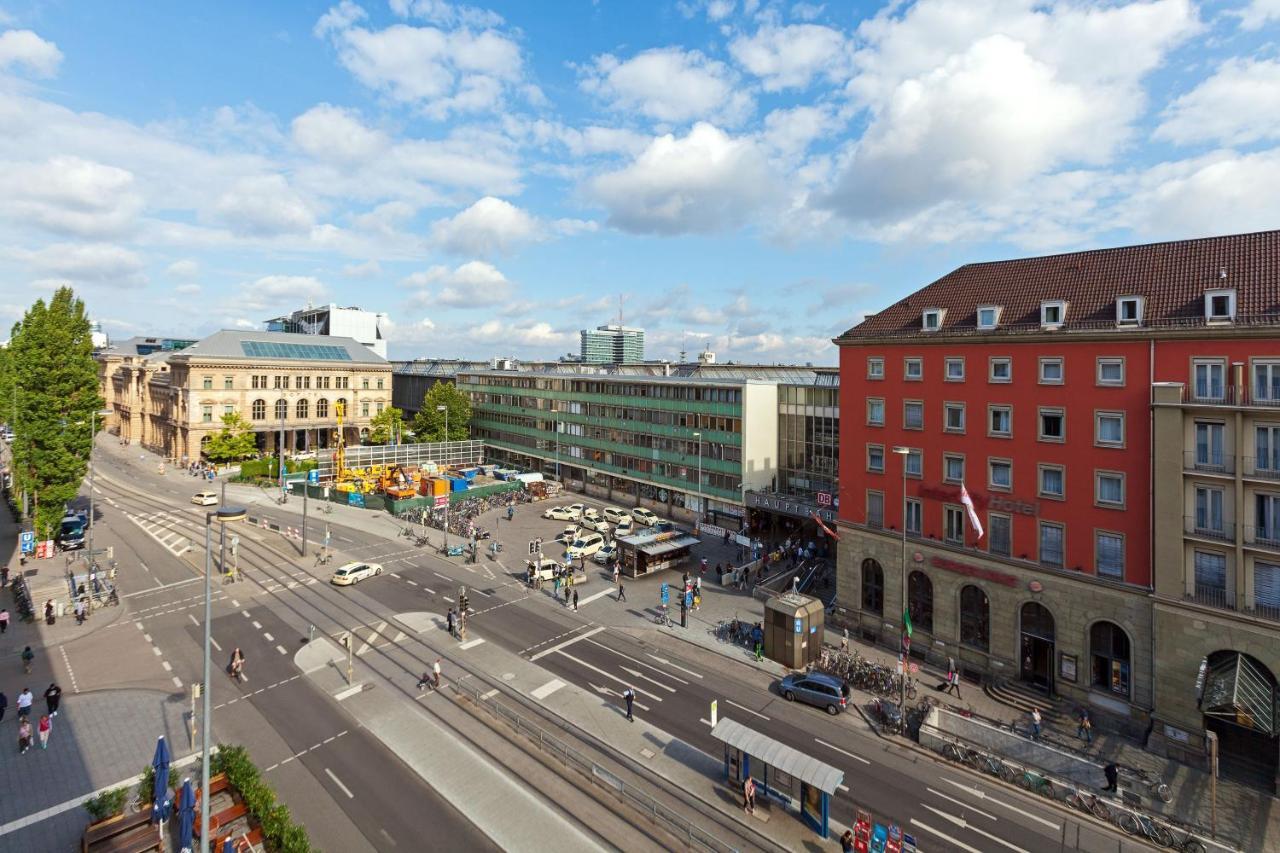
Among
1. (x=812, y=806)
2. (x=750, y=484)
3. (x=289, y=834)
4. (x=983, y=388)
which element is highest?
(x=983, y=388)

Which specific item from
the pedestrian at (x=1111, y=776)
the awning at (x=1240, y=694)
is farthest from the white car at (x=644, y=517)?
the awning at (x=1240, y=694)

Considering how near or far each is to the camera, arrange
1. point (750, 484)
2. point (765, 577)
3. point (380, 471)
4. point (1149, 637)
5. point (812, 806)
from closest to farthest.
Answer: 1. point (812, 806)
2. point (1149, 637)
3. point (765, 577)
4. point (750, 484)
5. point (380, 471)

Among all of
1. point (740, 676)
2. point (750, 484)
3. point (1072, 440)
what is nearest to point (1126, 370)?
point (1072, 440)

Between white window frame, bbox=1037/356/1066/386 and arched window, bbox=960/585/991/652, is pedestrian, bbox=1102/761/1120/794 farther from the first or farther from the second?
white window frame, bbox=1037/356/1066/386

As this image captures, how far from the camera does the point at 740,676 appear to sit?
35000 mm

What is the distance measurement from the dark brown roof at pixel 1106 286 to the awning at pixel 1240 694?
15318 millimetres

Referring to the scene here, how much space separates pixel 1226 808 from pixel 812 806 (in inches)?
690

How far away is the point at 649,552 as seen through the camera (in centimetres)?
5147

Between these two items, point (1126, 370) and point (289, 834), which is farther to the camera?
point (1126, 370)

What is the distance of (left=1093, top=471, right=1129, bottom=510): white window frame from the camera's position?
31.3 meters

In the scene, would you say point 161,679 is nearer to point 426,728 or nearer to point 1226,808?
point 426,728

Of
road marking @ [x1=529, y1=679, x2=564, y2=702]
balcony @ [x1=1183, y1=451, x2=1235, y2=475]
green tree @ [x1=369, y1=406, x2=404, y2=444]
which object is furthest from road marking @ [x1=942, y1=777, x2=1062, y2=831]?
green tree @ [x1=369, y1=406, x2=404, y2=444]

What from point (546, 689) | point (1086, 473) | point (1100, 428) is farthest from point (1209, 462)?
point (546, 689)

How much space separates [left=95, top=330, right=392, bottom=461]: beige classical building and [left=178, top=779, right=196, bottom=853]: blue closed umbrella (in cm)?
8783
